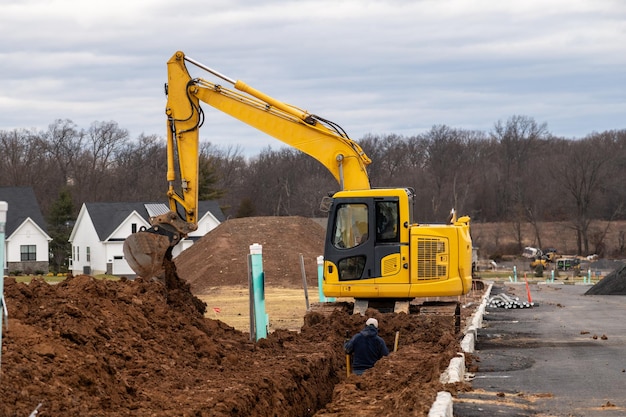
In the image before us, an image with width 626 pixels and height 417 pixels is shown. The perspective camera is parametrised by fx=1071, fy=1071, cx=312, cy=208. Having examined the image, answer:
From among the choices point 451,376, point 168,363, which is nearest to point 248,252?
point 168,363

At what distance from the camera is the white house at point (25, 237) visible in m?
72.8

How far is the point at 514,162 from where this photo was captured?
121 m

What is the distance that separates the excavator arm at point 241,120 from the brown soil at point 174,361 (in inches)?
114

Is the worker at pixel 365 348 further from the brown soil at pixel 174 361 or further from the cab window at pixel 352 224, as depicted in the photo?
the cab window at pixel 352 224

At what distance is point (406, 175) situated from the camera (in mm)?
106062

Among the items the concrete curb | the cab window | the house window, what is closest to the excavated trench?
the concrete curb

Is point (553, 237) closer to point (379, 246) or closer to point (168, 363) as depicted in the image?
point (379, 246)

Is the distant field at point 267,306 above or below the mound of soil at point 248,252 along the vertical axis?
below

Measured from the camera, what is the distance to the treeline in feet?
321

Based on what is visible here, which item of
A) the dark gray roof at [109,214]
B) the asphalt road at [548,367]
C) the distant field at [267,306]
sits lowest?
the asphalt road at [548,367]

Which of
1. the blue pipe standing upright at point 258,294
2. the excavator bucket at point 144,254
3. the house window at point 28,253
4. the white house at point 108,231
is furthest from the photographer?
the white house at point 108,231

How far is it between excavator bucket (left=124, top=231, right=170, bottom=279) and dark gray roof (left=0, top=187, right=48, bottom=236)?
57.8 meters

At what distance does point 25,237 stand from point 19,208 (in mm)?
2214

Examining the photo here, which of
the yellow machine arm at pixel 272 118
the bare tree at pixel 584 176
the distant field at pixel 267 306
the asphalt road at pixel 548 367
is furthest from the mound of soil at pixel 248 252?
the bare tree at pixel 584 176
